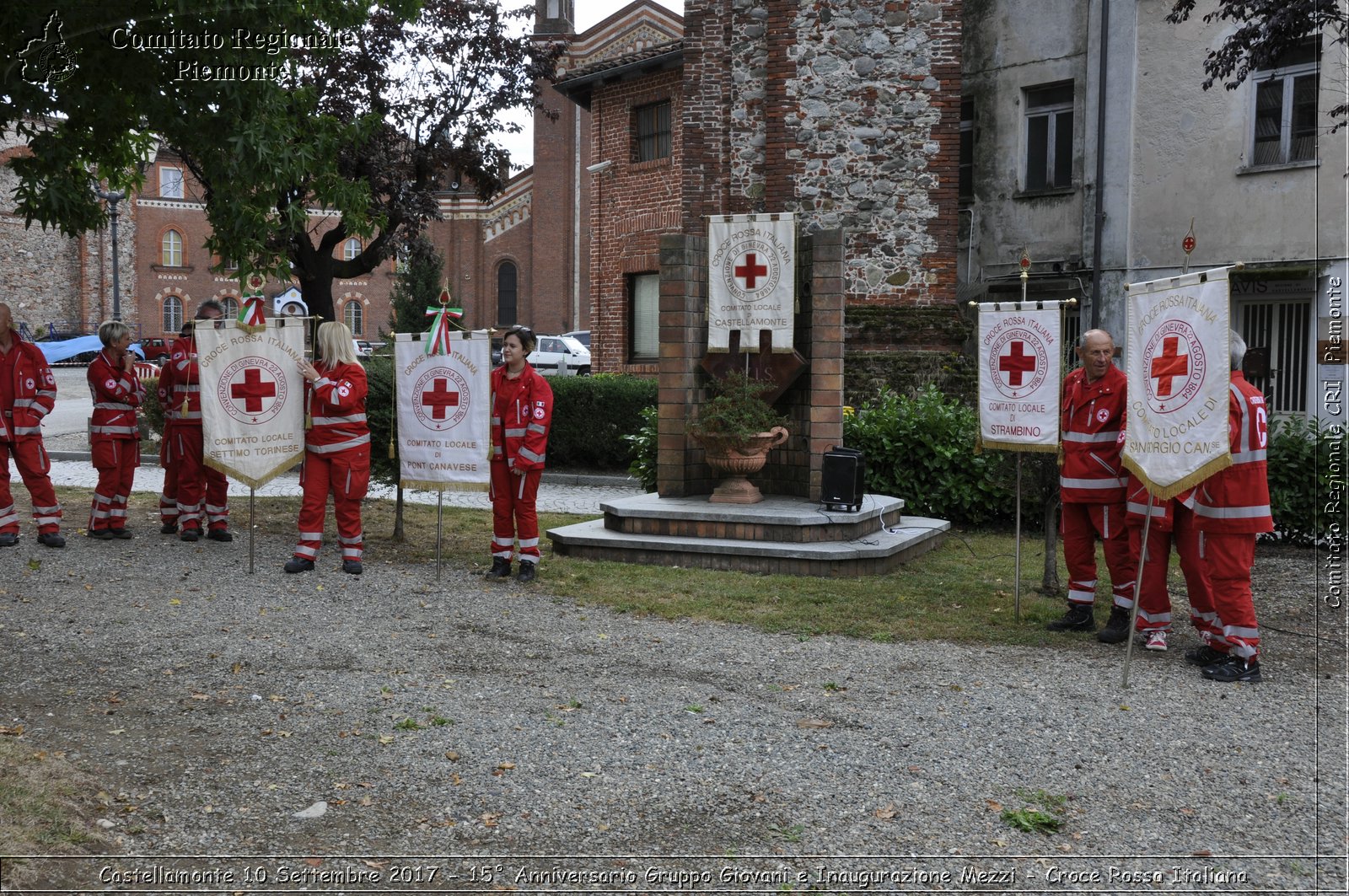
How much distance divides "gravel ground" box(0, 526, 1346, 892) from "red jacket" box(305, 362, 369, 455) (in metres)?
1.52

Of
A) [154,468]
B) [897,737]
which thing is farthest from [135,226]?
[897,737]

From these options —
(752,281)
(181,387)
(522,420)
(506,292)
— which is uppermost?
(506,292)

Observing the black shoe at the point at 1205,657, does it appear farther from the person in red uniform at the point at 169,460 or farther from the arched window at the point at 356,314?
the arched window at the point at 356,314

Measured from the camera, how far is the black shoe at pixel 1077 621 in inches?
297

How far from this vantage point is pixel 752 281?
10742mm

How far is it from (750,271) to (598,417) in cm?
762

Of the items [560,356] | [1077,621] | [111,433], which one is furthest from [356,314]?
[1077,621]

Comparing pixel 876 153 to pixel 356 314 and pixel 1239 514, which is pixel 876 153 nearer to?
pixel 1239 514

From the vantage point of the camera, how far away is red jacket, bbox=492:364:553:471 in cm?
890

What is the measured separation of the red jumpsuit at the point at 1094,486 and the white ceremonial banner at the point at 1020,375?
1.21 feet

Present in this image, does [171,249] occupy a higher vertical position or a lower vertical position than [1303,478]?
higher

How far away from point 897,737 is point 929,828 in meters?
1.01

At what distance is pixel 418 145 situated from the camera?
728 inches

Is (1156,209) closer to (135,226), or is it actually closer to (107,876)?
(107,876)
